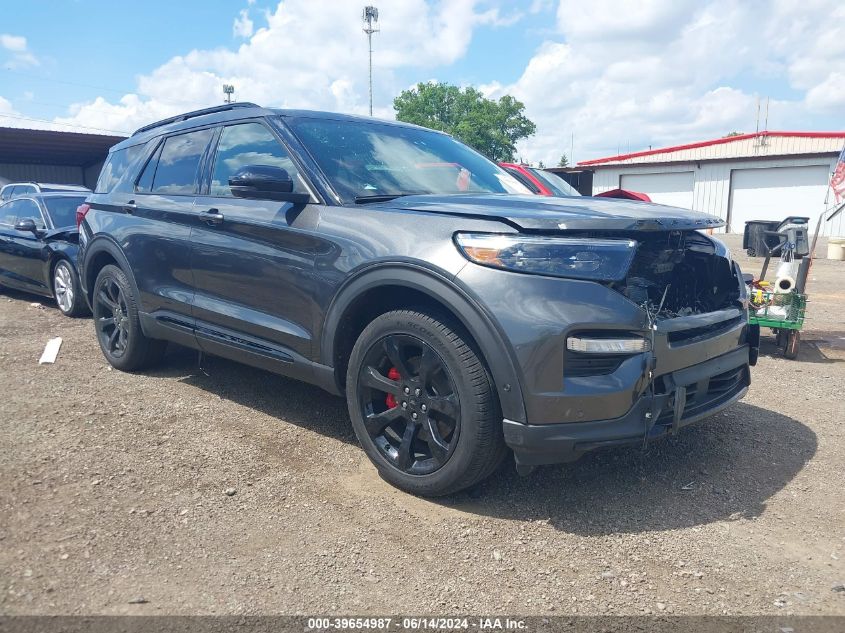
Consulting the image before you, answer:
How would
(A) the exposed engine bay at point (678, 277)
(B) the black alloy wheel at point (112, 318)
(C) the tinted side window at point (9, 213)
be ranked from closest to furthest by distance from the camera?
(A) the exposed engine bay at point (678, 277) < (B) the black alloy wheel at point (112, 318) < (C) the tinted side window at point (9, 213)

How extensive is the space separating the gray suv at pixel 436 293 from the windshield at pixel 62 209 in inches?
161

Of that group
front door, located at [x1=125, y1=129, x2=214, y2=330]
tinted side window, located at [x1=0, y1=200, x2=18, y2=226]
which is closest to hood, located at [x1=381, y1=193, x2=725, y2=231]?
front door, located at [x1=125, y1=129, x2=214, y2=330]

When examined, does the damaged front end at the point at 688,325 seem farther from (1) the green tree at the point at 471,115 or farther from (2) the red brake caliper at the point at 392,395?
(1) the green tree at the point at 471,115

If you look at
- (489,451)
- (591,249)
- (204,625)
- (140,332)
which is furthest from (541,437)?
(140,332)

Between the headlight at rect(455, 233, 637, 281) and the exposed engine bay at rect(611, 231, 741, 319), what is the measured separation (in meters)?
0.09

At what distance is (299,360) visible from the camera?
3.54 meters

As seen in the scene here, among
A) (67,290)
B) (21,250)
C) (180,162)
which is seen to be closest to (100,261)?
(180,162)

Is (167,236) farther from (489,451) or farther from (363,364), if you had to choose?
(489,451)

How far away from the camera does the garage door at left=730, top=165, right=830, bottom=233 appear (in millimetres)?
25641

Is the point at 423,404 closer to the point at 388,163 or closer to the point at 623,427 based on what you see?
the point at 623,427

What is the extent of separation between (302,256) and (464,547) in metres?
1.65

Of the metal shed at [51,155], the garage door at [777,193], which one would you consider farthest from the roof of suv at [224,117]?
the garage door at [777,193]

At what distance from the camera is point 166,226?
4402mm

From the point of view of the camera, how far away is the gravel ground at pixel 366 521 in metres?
2.38
